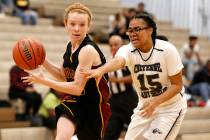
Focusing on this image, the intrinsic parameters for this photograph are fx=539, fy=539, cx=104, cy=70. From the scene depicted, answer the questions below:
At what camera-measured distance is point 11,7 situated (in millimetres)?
12953

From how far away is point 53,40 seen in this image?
11.9 meters

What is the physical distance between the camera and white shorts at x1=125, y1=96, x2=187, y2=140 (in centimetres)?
470

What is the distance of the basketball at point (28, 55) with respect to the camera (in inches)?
181

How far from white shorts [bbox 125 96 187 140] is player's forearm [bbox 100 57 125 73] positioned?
1.82 ft

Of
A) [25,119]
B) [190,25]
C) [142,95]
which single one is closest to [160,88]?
[142,95]

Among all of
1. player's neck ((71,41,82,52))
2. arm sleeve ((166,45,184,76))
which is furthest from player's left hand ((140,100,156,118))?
player's neck ((71,41,82,52))

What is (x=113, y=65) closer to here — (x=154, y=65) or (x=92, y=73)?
(x=92, y=73)

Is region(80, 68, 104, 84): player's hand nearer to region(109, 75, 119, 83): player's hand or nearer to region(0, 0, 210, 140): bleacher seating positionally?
region(109, 75, 119, 83): player's hand

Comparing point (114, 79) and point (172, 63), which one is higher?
point (172, 63)

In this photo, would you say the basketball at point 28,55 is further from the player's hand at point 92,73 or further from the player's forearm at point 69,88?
the player's hand at point 92,73

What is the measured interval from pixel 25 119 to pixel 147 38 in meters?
4.36

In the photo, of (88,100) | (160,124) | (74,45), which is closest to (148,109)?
(160,124)

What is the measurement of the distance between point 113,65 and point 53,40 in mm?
7547

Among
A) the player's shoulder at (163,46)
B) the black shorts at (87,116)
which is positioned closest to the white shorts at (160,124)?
the black shorts at (87,116)
